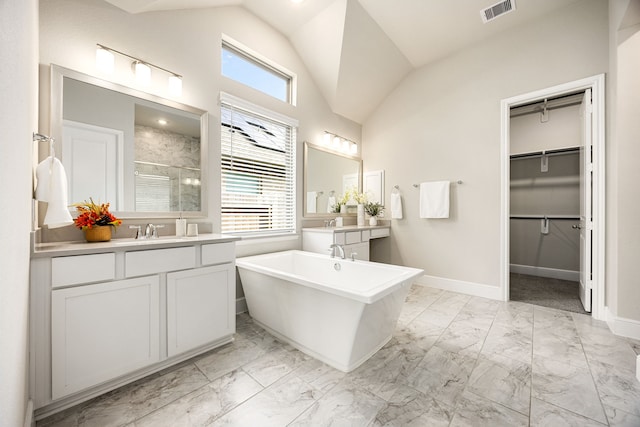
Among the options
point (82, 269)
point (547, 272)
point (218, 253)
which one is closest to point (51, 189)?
point (82, 269)

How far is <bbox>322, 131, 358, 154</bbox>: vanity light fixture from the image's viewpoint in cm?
380

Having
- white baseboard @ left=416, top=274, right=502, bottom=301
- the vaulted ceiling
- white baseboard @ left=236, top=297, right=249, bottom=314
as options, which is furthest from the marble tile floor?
the vaulted ceiling

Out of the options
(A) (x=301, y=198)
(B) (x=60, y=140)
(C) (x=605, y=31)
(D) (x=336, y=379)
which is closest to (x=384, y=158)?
(A) (x=301, y=198)

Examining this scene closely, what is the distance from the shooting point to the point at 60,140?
1.72m

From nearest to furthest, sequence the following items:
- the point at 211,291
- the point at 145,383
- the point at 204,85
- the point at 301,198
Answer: the point at 145,383 < the point at 211,291 < the point at 204,85 < the point at 301,198

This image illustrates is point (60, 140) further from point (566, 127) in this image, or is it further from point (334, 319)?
point (566, 127)

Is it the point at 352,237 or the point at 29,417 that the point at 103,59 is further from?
the point at 352,237

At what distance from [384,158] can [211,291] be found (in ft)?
10.7

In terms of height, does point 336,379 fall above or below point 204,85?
below

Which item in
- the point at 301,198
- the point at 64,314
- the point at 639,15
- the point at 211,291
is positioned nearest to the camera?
the point at 64,314

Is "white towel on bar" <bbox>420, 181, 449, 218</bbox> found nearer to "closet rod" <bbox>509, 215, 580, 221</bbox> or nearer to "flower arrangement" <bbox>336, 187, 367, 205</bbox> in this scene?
"flower arrangement" <bbox>336, 187, 367, 205</bbox>

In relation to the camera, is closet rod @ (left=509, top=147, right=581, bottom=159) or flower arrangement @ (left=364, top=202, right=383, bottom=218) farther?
flower arrangement @ (left=364, top=202, right=383, bottom=218)

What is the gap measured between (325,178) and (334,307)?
238 cm

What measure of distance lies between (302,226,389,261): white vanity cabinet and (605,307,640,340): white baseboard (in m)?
2.36
